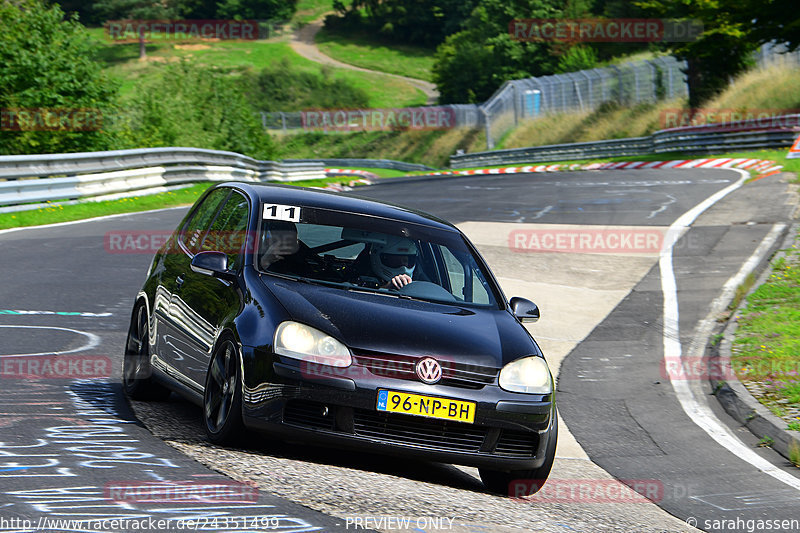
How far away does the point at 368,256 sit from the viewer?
23.7ft

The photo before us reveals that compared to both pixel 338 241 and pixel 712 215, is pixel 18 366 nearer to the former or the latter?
pixel 338 241

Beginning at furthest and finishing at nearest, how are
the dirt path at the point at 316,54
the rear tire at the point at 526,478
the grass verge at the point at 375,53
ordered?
the grass verge at the point at 375,53 → the dirt path at the point at 316,54 → the rear tire at the point at 526,478

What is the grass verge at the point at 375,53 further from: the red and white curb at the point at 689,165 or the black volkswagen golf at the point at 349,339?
the black volkswagen golf at the point at 349,339

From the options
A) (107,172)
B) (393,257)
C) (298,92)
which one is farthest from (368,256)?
(298,92)

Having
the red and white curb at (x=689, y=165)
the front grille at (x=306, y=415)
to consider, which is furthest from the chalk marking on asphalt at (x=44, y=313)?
the red and white curb at (x=689, y=165)

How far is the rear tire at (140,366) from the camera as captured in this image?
7.62 metres

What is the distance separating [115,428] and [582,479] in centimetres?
300

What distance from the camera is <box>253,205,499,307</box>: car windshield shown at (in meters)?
6.94

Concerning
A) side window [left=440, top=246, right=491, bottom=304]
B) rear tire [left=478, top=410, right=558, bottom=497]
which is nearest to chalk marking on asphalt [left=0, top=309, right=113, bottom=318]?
side window [left=440, top=246, right=491, bottom=304]

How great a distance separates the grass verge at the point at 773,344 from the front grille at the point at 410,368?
11.7 feet

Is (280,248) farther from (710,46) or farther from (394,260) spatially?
(710,46)

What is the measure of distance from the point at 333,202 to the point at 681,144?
116 ft

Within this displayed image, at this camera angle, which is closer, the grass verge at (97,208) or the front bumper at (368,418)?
the front bumper at (368,418)

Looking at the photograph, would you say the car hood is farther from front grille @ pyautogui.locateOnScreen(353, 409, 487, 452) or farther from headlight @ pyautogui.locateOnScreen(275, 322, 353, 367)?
front grille @ pyautogui.locateOnScreen(353, 409, 487, 452)
